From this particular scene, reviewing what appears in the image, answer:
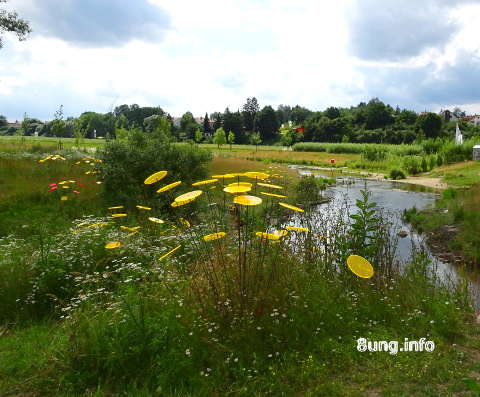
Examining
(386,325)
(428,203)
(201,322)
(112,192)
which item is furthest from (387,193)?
(201,322)

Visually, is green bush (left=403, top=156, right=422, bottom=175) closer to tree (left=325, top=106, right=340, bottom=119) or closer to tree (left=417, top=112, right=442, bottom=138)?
tree (left=417, top=112, right=442, bottom=138)

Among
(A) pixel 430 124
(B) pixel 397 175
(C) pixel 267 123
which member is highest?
(C) pixel 267 123

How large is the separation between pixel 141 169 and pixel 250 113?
88.5m

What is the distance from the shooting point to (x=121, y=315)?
146 inches

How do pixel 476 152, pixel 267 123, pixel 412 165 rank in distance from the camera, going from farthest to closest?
1. pixel 267 123
2. pixel 412 165
3. pixel 476 152

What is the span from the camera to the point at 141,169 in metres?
10.8

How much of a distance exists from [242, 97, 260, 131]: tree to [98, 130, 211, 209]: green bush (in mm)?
79674

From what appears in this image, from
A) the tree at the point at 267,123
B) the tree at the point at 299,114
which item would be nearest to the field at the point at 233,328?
the tree at the point at 267,123

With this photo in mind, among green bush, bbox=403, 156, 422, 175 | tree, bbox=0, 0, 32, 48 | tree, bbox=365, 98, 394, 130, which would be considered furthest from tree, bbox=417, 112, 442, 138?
tree, bbox=0, 0, 32, 48

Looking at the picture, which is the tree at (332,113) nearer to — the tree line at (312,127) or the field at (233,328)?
the tree line at (312,127)

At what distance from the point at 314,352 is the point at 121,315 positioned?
1918 mm

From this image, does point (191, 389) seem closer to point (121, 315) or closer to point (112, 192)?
point (121, 315)

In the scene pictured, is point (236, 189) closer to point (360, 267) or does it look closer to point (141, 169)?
point (360, 267)

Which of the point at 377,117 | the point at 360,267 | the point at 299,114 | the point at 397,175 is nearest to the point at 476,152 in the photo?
the point at 397,175
